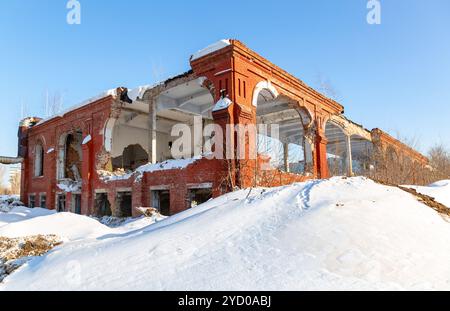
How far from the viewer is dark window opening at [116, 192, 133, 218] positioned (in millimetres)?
14695

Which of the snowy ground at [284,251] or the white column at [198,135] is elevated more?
the white column at [198,135]

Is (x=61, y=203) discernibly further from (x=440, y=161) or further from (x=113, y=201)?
(x=440, y=161)

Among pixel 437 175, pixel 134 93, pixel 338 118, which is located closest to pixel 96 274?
pixel 134 93

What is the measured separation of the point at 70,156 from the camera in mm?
20016

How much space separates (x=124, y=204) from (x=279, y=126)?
1069 cm

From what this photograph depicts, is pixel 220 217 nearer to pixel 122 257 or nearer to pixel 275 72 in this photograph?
pixel 122 257

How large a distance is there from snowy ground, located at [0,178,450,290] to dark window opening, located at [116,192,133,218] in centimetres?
923

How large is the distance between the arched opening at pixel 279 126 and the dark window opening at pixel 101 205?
27.7 feet

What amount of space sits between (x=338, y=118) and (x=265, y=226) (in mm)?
16133

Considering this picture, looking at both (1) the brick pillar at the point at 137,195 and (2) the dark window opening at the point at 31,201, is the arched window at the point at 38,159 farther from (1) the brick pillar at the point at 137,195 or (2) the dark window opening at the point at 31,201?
(1) the brick pillar at the point at 137,195

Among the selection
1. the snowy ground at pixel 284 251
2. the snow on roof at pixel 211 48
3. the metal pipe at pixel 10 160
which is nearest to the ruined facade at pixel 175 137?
the snow on roof at pixel 211 48

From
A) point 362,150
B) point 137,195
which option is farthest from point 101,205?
point 362,150

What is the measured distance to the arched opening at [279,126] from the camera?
1199 centimetres

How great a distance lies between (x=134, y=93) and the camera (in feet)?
49.4
